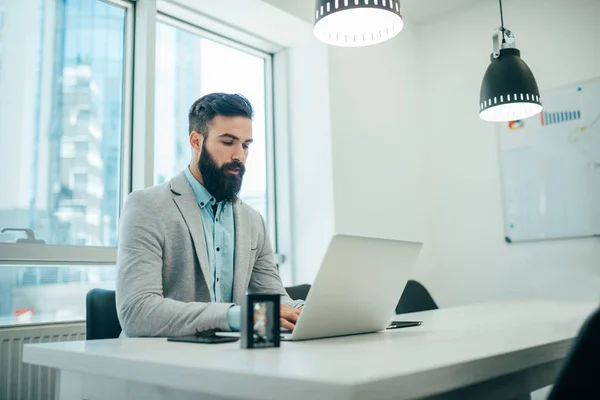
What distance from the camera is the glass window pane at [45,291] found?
7.71ft

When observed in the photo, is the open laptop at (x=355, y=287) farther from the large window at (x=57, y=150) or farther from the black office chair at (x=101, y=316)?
the large window at (x=57, y=150)

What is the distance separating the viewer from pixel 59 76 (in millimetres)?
2598

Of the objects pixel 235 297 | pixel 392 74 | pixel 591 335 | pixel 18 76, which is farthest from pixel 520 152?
pixel 591 335

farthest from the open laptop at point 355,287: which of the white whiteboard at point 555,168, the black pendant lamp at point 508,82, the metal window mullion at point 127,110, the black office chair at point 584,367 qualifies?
the white whiteboard at point 555,168

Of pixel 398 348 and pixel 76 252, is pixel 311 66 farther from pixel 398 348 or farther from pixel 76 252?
pixel 398 348

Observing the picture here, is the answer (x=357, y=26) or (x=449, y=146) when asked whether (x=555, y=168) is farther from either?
(x=357, y=26)

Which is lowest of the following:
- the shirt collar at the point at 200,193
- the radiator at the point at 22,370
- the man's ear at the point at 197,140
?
the radiator at the point at 22,370

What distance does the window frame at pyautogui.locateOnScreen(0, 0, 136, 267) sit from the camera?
90.5 inches

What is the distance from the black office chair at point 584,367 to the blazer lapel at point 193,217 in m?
1.22

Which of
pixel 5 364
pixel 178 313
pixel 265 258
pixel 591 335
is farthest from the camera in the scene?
pixel 5 364

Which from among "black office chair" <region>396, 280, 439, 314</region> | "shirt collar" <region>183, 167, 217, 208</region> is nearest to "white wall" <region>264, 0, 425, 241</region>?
"black office chair" <region>396, 280, 439, 314</region>

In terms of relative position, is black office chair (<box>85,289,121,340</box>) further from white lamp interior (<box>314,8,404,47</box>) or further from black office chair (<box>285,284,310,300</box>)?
white lamp interior (<box>314,8,404,47</box>)

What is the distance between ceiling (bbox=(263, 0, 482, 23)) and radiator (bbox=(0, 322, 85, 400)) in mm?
2167

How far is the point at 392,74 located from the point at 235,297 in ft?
8.50
